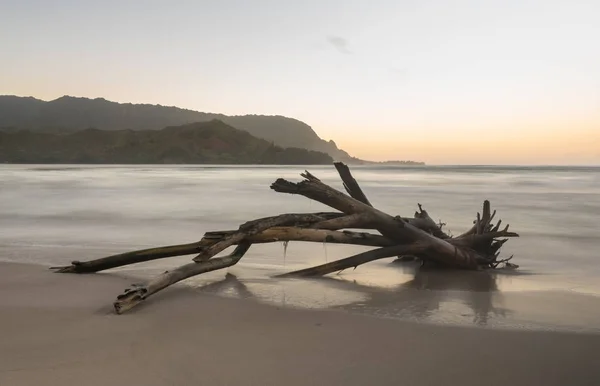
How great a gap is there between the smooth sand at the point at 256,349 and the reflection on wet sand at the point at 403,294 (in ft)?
1.11

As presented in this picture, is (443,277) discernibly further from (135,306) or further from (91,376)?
(91,376)

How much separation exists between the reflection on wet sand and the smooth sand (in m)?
0.34

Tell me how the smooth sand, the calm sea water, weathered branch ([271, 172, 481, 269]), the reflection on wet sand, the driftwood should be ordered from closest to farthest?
1. the smooth sand
2. the reflection on wet sand
3. the calm sea water
4. the driftwood
5. weathered branch ([271, 172, 481, 269])

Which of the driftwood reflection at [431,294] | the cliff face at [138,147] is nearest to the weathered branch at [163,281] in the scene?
the driftwood reflection at [431,294]

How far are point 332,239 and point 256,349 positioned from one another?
94.3 inches

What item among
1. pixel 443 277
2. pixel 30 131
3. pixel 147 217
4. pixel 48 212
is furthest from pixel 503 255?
pixel 30 131

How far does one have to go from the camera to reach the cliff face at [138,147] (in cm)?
12838

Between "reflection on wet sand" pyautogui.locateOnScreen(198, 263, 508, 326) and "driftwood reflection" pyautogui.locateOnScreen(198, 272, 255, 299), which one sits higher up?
"reflection on wet sand" pyautogui.locateOnScreen(198, 263, 508, 326)

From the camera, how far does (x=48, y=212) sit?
42.8ft

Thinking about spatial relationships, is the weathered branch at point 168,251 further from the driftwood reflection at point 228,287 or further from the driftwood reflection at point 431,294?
the driftwood reflection at point 431,294

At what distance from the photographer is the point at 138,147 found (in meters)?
138

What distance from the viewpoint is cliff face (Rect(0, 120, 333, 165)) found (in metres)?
128

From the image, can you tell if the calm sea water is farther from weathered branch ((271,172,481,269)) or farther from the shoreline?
weathered branch ((271,172,481,269))

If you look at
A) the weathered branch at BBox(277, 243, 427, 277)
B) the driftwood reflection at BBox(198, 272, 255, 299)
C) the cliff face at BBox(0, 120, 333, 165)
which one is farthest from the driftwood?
the cliff face at BBox(0, 120, 333, 165)
